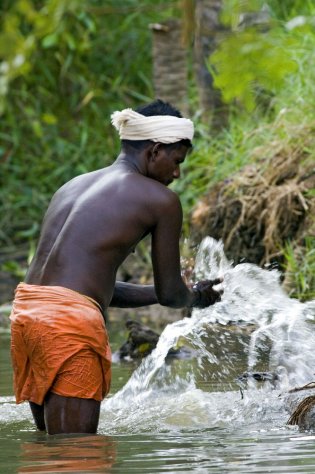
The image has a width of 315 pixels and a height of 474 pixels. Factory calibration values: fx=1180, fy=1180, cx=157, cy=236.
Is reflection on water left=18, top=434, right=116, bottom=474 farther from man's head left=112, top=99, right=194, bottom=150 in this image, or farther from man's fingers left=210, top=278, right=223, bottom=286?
man's head left=112, top=99, right=194, bottom=150

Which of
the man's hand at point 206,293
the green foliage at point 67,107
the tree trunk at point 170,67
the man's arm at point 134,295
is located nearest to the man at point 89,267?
the man's hand at point 206,293

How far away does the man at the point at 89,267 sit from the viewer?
15.8 ft

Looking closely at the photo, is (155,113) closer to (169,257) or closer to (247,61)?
(169,257)

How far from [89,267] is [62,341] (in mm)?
326

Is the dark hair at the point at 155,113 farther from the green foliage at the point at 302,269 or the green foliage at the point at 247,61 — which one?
the green foliage at the point at 302,269

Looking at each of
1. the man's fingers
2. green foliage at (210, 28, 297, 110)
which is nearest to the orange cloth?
the man's fingers

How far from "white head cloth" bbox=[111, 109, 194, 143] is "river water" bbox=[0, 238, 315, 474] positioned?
1206mm

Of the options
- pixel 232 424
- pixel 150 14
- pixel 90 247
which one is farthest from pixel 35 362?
pixel 150 14

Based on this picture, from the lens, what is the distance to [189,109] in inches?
471

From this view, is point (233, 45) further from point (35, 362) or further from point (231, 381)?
point (231, 381)

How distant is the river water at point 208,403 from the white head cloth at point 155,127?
3.96 feet

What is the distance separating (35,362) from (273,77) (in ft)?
6.97

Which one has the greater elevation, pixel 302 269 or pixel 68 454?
pixel 68 454

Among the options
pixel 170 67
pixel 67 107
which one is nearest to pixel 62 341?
pixel 170 67
